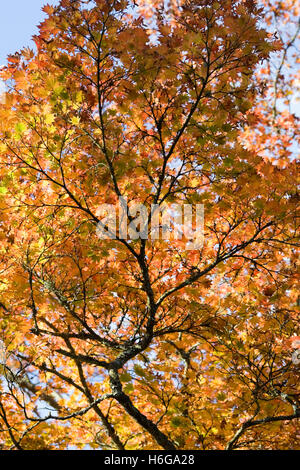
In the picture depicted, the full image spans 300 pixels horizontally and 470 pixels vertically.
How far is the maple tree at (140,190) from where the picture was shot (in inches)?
133

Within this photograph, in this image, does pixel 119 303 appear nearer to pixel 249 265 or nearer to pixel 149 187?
pixel 149 187

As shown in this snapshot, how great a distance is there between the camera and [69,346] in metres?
5.14

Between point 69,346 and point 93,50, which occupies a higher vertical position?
point 93,50

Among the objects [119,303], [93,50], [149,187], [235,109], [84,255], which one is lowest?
[119,303]

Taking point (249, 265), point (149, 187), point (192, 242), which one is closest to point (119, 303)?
point (192, 242)

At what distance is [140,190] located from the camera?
4016mm

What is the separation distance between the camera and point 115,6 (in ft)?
10.6

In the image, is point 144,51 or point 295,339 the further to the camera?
point 295,339

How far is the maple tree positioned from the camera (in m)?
3.37

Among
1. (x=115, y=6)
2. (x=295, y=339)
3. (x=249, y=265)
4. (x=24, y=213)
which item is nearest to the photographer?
(x=115, y=6)

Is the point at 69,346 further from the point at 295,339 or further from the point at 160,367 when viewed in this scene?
the point at 295,339

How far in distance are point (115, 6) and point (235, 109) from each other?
1.50 metres

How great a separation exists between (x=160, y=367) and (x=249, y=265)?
1.91 meters

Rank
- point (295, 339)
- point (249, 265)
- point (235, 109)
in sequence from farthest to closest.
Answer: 1. point (249, 265)
2. point (295, 339)
3. point (235, 109)
